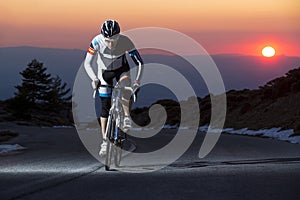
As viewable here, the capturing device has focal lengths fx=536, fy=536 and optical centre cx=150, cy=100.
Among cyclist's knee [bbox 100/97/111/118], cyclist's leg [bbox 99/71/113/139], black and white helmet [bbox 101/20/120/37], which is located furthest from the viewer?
cyclist's knee [bbox 100/97/111/118]

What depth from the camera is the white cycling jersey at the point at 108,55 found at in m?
9.87

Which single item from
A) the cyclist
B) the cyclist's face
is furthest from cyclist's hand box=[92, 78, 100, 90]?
the cyclist's face

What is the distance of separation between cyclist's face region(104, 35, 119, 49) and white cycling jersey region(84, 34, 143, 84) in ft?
0.21

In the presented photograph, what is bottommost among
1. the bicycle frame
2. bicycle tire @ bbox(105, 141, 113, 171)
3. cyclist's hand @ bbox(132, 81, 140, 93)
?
bicycle tire @ bbox(105, 141, 113, 171)

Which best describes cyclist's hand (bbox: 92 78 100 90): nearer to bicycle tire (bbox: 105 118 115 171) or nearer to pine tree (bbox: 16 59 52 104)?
bicycle tire (bbox: 105 118 115 171)

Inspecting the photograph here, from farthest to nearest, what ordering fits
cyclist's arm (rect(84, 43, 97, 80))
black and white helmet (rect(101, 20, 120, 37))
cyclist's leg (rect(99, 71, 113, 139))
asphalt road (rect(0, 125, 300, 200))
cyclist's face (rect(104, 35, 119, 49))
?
cyclist's leg (rect(99, 71, 113, 139))
cyclist's arm (rect(84, 43, 97, 80))
cyclist's face (rect(104, 35, 119, 49))
black and white helmet (rect(101, 20, 120, 37))
asphalt road (rect(0, 125, 300, 200))

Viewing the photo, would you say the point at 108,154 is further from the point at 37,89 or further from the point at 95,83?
the point at 37,89

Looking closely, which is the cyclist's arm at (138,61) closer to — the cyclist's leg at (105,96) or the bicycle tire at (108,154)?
the cyclist's leg at (105,96)

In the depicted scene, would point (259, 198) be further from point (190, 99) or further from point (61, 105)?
point (61, 105)

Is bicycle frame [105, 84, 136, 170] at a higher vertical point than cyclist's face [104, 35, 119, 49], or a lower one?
lower

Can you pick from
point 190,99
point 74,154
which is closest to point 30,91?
point 190,99

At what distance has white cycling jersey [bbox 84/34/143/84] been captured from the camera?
32.4ft

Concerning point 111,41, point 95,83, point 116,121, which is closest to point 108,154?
point 116,121

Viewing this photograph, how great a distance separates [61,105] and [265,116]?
7471 centimetres
